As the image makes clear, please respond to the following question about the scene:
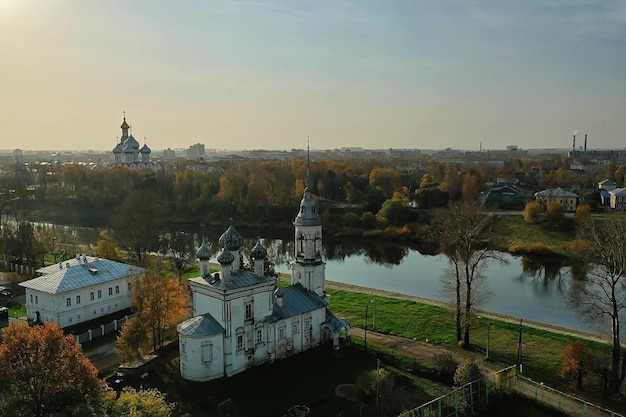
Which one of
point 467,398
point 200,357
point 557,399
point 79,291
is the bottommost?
point 557,399

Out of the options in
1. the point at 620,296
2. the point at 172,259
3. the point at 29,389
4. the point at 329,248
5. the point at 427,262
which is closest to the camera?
the point at 29,389

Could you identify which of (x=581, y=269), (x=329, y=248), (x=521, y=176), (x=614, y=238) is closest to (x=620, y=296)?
(x=581, y=269)

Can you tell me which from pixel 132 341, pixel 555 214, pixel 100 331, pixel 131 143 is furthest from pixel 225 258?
pixel 131 143

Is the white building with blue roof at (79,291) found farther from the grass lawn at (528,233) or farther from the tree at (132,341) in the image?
the grass lawn at (528,233)

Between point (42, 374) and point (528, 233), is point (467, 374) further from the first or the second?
point (528, 233)

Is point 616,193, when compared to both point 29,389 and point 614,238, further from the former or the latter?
point 29,389

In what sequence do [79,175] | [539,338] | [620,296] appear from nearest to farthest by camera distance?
1. [539,338]
2. [620,296]
3. [79,175]
